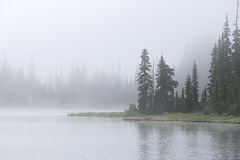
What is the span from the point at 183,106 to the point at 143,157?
186ft

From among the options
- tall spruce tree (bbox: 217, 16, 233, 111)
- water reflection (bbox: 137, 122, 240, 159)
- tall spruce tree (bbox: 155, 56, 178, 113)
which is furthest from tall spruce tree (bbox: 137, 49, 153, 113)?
water reflection (bbox: 137, 122, 240, 159)

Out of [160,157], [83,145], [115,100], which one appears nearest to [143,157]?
[160,157]

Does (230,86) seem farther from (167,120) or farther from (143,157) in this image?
(143,157)

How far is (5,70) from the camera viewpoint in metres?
196

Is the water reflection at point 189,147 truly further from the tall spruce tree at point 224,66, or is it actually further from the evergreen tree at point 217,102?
the tall spruce tree at point 224,66

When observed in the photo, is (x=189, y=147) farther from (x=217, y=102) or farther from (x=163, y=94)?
(x=163, y=94)

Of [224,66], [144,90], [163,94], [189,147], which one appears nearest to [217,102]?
[224,66]

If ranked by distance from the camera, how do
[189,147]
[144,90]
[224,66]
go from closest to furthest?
[189,147]
[224,66]
[144,90]

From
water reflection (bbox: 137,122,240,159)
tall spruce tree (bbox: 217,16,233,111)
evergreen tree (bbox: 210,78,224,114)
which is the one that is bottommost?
water reflection (bbox: 137,122,240,159)

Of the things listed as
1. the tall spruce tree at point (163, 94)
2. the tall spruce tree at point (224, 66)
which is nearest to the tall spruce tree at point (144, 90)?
the tall spruce tree at point (163, 94)

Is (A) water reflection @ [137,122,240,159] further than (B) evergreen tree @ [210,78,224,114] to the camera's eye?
No

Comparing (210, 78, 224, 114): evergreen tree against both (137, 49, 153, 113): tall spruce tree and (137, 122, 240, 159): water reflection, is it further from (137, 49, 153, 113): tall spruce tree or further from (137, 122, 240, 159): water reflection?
(137, 122, 240, 159): water reflection

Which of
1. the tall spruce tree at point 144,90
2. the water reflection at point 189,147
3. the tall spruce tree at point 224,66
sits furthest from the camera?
the tall spruce tree at point 144,90

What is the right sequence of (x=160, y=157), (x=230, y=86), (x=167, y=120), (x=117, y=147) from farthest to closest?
(x=230, y=86), (x=167, y=120), (x=117, y=147), (x=160, y=157)
